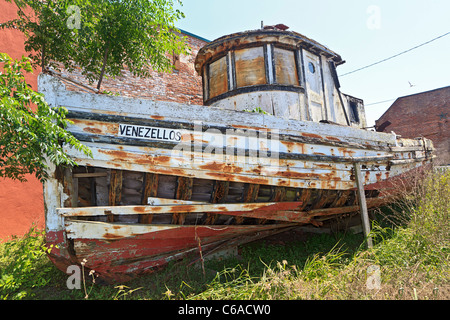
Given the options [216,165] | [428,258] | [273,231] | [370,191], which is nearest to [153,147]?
[216,165]

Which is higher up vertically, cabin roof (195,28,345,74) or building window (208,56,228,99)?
cabin roof (195,28,345,74)

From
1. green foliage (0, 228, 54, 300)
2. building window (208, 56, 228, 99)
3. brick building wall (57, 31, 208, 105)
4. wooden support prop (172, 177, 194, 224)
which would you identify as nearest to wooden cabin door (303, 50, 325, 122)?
building window (208, 56, 228, 99)

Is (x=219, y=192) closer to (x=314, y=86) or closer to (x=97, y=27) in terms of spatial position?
(x=314, y=86)

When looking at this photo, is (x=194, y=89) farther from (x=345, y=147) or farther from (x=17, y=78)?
(x=17, y=78)

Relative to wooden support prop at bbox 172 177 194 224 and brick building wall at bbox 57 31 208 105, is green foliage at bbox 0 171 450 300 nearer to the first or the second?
wooden support prop at bbox 172 177 194 224

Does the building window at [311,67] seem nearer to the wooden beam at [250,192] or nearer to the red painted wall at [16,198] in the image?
the wooden beam at [250,192]

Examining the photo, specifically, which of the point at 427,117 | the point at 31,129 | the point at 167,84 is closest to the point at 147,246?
the point at 31,129

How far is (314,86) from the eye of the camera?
581cm

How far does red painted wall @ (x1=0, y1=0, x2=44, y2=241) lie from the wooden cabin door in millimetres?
6491

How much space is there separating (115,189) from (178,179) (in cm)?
74

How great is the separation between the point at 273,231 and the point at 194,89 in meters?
8.45

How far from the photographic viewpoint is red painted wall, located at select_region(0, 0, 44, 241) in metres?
5.89
